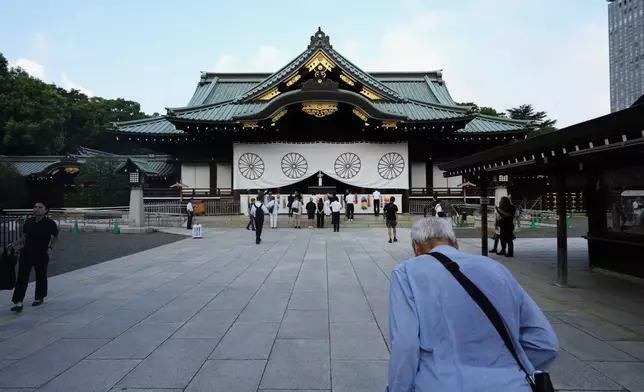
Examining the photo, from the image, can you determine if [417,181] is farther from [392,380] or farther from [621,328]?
Result: [392,380]

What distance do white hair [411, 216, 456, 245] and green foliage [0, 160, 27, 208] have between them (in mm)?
28595

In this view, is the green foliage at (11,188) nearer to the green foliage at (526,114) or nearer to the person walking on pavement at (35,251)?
the person walking on pavement at (35,251)

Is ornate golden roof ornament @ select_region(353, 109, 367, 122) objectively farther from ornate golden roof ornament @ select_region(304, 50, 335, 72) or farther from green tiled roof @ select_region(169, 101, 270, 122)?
green tiled roof @ select_region(169, 101, 270, 122)

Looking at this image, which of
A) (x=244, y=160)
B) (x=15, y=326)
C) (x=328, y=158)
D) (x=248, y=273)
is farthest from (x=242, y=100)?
(x=15, y=326)

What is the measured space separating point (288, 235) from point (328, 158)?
7831 mm

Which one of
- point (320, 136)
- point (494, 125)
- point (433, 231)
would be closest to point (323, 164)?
point (320, 136)

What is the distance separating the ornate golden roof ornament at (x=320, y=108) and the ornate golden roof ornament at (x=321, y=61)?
2.13m

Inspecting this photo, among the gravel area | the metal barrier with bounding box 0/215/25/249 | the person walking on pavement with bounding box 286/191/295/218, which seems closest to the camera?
the gravel area

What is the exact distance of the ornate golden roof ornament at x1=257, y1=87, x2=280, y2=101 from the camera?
72.7ft

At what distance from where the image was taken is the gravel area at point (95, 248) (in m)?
9.11

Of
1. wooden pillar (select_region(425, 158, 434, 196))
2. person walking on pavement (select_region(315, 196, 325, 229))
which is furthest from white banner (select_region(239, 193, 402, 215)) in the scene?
person walking on pavement (select_region(315, 196, 325, 229))

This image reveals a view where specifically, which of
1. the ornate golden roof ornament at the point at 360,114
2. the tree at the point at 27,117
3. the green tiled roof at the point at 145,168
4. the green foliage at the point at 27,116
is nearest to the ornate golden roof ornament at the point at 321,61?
the ornate golden roof ornament at the point at 360,114

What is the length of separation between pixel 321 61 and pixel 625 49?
2007 inches

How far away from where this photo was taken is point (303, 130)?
71.6 feet
